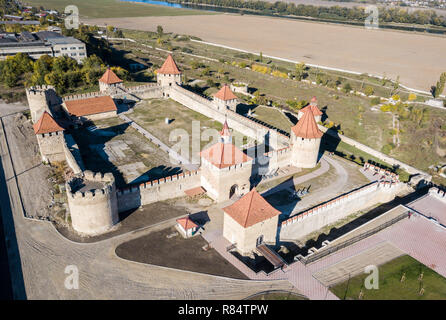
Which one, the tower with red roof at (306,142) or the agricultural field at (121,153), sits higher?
the tower with red roof at (306,142)

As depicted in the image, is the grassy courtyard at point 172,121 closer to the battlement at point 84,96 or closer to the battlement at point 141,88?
the battlement at point 141,88

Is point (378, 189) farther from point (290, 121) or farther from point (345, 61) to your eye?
point (345, 61)

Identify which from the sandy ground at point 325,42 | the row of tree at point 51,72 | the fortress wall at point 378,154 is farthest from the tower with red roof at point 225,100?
the sandy ground at point 325,42

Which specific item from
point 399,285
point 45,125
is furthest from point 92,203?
point 399,285

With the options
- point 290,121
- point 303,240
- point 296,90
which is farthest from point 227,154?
point 296,90

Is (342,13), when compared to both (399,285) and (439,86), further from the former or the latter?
(399,285)

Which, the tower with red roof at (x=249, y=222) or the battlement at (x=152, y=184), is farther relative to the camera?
the battlement at (x=152, y=184)

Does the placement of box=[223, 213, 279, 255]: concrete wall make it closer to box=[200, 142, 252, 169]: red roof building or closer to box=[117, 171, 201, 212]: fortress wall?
box=[200, 142, 252, 169]: red roof building
